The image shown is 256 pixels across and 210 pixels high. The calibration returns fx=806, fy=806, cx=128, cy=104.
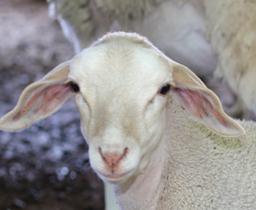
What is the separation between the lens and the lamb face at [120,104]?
1262 mm

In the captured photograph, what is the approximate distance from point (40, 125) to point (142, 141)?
4.78 feet

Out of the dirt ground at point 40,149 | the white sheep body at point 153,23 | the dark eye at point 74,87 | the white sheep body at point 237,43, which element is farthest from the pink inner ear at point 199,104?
the dirt ground at point 40,149

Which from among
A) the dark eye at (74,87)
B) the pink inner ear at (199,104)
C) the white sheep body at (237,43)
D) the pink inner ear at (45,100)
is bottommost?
the white sheep body at (237,43)

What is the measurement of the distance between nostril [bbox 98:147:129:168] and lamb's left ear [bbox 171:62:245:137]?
0.19 meters

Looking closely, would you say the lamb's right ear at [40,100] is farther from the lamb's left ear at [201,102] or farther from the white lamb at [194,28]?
the white lamb at [194,28]

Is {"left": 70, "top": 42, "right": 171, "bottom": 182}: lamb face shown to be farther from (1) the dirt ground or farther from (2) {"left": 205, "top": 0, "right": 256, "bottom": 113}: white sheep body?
(1) the dirt ground

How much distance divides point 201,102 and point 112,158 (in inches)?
10.0

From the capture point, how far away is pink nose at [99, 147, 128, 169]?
125 cm

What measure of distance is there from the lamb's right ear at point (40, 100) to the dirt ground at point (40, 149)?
89 cm

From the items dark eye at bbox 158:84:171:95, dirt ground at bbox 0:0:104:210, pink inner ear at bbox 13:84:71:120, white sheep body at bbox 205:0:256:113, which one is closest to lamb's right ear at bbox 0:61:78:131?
pink inner ear at bbox 13:84:71:120

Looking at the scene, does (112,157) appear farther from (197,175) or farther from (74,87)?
(197,175)

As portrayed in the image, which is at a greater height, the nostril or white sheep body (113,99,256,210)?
the nostril

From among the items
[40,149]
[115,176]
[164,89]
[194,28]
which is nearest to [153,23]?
[194,28]

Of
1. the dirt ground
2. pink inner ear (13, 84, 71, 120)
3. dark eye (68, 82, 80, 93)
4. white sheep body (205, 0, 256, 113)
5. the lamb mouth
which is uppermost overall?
dark eye (68, 82, 80, 93)
